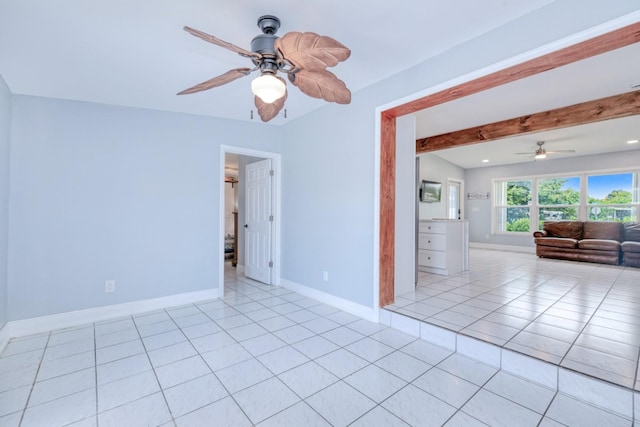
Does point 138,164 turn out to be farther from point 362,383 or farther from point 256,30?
point 362,383

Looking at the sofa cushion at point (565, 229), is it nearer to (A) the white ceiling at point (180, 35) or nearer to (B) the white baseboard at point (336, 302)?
(B) the white baseboard at point (336, 302)

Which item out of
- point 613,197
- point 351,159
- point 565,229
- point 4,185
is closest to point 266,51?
point 351,159

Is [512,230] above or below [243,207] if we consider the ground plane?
below

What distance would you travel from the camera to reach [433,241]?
15.2 feet

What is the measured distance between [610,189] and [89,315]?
32.3 ft

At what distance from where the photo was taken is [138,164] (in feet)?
11.0

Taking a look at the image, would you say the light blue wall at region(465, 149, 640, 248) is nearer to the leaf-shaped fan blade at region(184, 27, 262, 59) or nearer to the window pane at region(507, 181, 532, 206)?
the window pane at region(507, 181, 532, 206)

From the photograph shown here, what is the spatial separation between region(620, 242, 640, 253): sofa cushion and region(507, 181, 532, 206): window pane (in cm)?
232

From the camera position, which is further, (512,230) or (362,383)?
(512,230)

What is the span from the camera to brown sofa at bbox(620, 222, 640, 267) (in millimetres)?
5289

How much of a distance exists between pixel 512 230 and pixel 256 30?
329 inches

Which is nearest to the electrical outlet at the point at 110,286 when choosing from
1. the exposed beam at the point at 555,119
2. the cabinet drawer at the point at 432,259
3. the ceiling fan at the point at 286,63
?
the ceiling fan at the point at 286,63

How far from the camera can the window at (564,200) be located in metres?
6.34

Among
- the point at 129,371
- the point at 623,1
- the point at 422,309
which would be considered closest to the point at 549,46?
the point at 623,1
